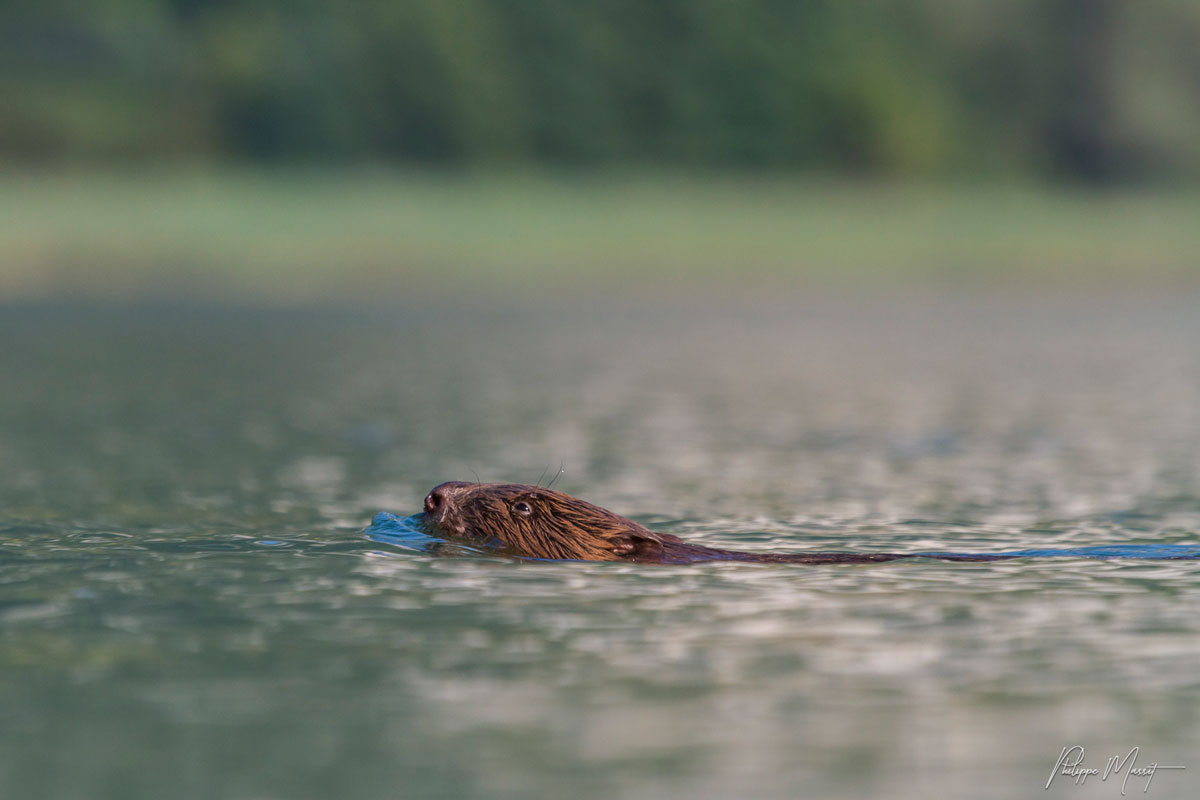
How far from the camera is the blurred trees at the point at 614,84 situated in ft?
173

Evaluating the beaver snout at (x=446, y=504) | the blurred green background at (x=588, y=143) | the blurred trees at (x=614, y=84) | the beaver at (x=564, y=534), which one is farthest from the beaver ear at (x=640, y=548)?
the blurred trees at (x=614, y=84)

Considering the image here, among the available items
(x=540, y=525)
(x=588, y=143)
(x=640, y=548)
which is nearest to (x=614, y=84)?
(x=588, y=143)

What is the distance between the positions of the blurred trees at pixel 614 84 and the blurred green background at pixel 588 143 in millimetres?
96

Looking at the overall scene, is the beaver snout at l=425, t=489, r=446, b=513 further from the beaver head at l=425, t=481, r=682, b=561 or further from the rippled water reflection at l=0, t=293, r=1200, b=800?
the rippled water reflection at l=0, t=293, r=1200, b=800

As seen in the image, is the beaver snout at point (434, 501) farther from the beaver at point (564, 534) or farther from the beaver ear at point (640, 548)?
the beaver ear at point (640, 548)

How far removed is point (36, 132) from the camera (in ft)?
165

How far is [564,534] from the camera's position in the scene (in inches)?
333

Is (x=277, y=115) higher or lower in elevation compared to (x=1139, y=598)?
higher

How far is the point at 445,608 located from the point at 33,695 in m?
1.80

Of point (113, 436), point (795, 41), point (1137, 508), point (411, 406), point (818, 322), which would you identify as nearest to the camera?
point (1137, 508)

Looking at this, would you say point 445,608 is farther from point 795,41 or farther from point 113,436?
point 795,41

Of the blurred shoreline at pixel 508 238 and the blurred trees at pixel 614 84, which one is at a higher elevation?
the blurred trees at pixel 614 84

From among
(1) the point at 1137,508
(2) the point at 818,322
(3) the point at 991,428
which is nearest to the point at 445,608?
(1) the point at 1137,508

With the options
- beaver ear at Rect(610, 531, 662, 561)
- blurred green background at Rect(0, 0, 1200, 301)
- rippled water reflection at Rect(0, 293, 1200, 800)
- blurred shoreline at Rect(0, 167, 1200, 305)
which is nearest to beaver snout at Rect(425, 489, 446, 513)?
rippled water reflection at Rect(0, 293, 1200, 800)
